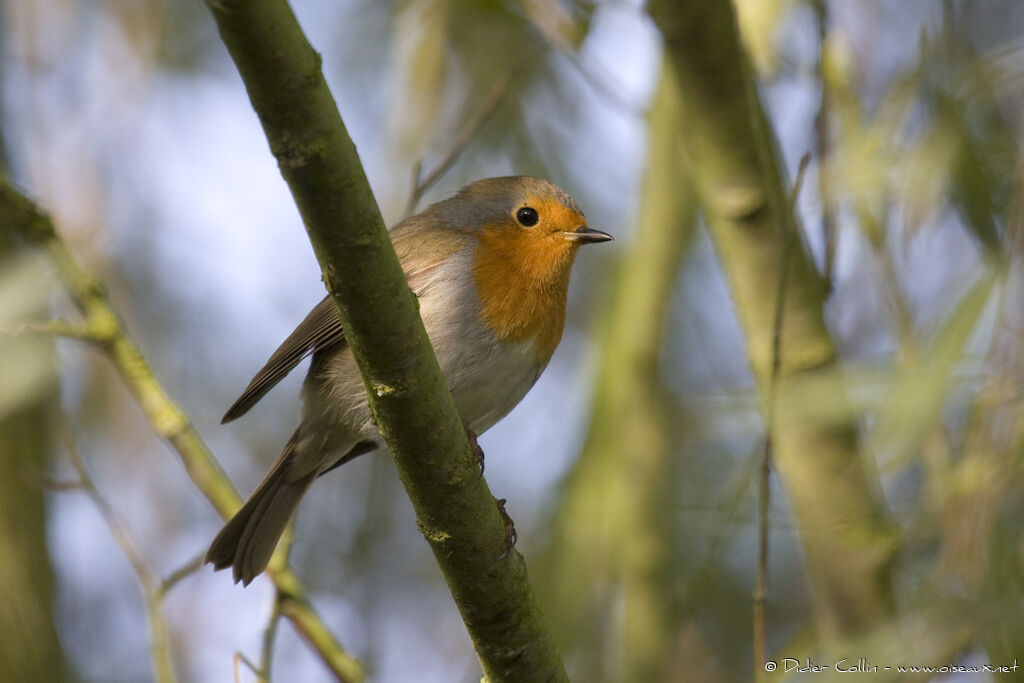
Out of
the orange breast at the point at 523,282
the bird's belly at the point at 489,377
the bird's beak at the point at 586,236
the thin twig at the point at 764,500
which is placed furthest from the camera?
the bird's beak at the point at 586,236

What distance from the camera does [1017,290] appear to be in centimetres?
211

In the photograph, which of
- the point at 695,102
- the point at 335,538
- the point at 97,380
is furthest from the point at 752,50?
the point at 97,380

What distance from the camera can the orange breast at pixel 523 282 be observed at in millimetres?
3291

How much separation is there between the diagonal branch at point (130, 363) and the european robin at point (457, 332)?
278 mm

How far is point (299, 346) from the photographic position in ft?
11.0

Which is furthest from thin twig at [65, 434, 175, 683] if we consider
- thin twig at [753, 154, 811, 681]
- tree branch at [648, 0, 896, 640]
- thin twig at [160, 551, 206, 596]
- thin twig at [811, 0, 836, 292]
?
thin twig at [811, 0, 836, 292]

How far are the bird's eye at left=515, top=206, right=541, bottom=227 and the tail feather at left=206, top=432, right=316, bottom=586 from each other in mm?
1069

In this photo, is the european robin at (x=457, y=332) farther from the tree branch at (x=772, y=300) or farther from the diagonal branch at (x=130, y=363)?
the tree branch at (x=772, y=300)

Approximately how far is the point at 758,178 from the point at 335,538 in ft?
8.84

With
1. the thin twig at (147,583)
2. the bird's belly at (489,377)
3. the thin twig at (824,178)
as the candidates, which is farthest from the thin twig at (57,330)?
the thin twig at (824,178)

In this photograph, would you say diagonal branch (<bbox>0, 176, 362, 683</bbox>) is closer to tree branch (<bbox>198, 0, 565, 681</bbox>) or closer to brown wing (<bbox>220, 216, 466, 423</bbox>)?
brown wing (<bbox>220, 216, 466, 423</bbox>)

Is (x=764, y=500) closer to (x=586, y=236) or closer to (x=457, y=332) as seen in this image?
(x=457, y=332)

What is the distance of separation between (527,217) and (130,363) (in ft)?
4.76

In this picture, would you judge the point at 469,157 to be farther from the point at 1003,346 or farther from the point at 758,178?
the point at 1003,346
